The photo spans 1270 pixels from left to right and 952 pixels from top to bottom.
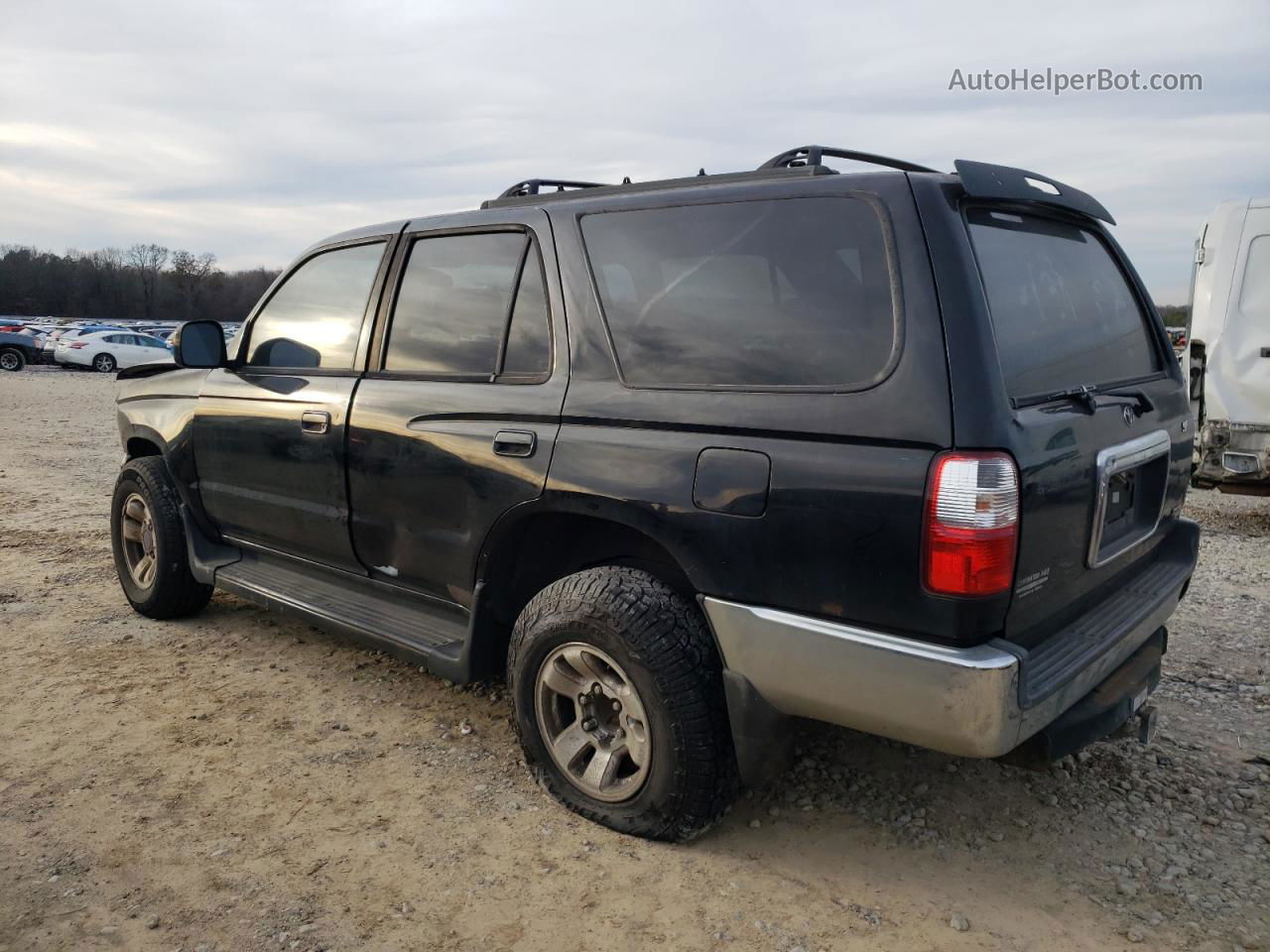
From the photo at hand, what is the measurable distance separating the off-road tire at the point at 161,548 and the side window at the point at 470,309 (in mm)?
1696

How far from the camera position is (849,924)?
245 cm

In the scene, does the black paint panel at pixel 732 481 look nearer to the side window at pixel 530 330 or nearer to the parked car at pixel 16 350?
the side window at pixel 530 330

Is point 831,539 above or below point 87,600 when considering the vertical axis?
above

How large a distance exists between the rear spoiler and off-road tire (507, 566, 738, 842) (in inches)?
53.5

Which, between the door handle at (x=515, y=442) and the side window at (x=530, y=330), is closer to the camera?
the door handle at (x=515, y=442)

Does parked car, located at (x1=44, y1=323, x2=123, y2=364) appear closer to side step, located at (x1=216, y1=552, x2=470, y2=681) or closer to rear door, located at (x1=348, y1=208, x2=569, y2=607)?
side step, located at (x1=216, y1=552, x2=470, y2=681)

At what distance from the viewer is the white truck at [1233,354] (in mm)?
6984

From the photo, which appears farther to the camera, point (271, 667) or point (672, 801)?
point (271, 667)

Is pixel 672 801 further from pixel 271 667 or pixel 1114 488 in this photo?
pixel 271 667

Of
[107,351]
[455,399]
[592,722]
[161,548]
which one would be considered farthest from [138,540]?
[107,351]

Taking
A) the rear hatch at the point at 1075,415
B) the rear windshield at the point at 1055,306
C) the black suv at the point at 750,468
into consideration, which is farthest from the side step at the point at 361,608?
the rear windshield at the point at 1055,306

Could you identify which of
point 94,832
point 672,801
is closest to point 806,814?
point 672,801

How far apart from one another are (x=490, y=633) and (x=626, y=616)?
28.3 inches

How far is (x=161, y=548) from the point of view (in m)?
4.49
